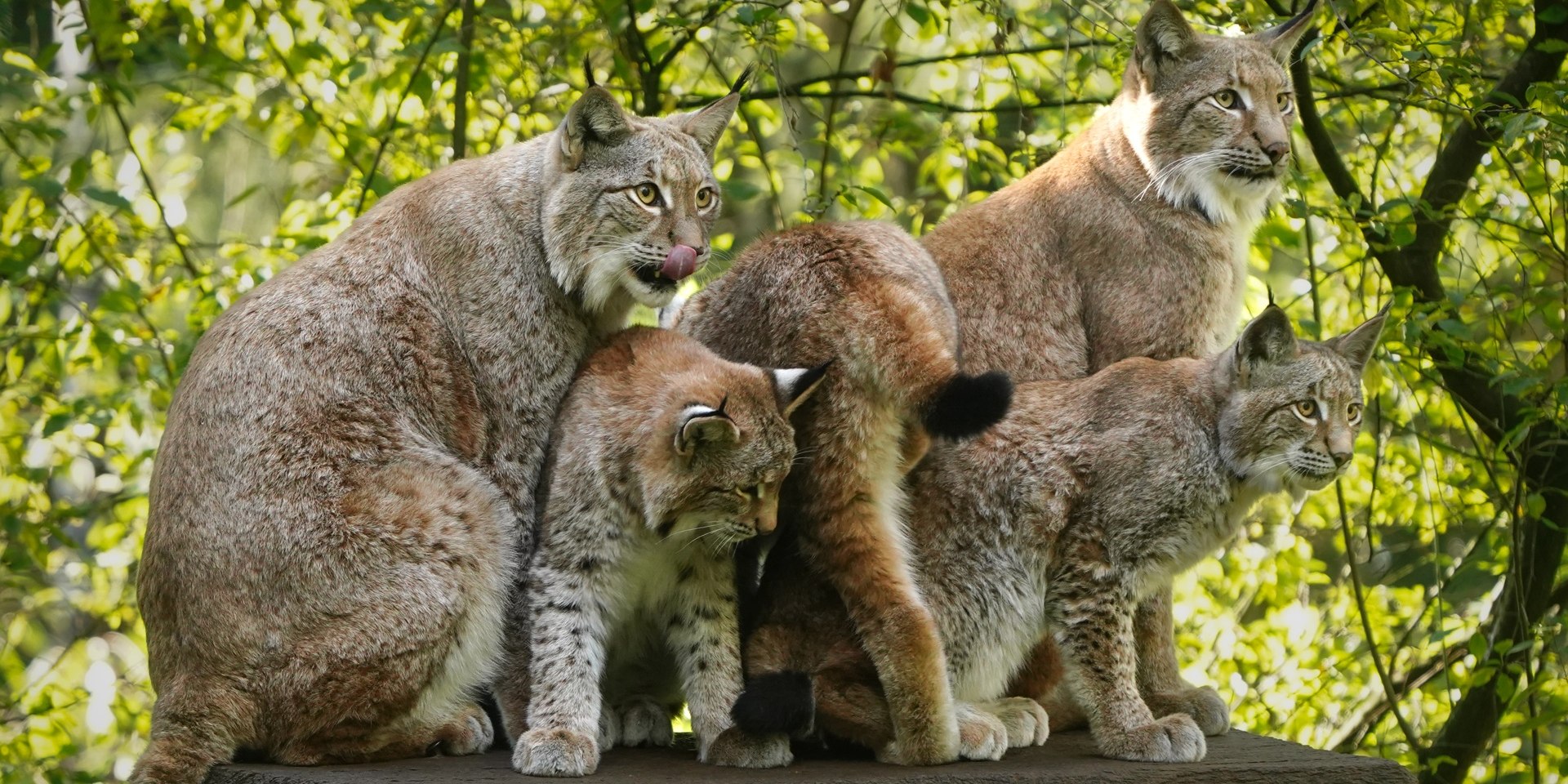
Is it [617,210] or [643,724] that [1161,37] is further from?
[643,724]

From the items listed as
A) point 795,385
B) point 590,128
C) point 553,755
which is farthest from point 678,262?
point 553,755

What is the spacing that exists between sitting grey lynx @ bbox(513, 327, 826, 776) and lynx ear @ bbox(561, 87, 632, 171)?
0.86 m

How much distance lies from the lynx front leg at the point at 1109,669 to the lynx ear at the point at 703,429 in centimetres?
135

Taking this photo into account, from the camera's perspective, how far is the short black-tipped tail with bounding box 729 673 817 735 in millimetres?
5094

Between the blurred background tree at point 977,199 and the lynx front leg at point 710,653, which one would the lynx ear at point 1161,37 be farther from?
the lynx front leg at point 710,653

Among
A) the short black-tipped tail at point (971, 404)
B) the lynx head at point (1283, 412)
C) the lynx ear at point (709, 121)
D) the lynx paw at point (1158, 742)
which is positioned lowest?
the lynx paw at point (1158, 742)

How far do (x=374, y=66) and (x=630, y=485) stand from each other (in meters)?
6.71

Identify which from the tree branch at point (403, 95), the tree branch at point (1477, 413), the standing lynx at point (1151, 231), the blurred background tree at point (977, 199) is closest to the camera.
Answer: the standing lynx at point (1151, 231)

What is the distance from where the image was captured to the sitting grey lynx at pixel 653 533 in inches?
208

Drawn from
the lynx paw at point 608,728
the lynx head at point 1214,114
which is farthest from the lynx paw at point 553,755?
the lynx head at point 1214,114

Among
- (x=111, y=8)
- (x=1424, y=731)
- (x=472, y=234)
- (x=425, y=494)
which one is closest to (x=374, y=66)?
(x=111, y=8)

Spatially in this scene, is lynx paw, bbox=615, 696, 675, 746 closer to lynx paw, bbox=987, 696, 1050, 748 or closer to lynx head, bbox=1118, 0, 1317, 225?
lynx paw, bbox=987, 696, 1050, 748

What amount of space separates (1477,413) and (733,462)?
4620mm

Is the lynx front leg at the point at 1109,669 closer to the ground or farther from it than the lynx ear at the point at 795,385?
closer to the ground
